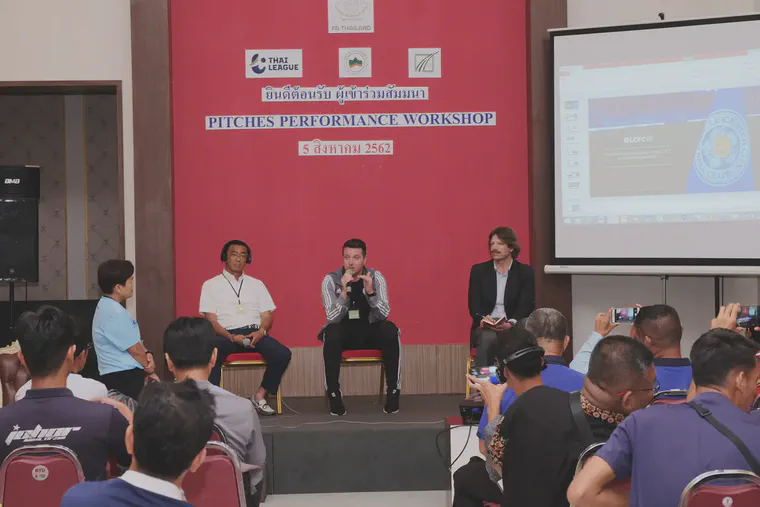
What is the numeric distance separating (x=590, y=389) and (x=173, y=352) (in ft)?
4.41

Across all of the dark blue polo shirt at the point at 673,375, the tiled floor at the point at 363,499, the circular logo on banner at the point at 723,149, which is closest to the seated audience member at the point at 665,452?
the dark blue polo shirt at the point at 673,375

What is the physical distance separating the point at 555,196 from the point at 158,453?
474 centimetres

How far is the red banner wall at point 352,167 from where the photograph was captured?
6301 mm

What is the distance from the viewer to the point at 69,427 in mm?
2367

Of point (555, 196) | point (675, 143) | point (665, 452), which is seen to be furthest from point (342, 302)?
point (665, 452)

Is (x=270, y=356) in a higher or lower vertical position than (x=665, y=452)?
lower

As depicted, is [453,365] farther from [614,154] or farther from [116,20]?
[116,20]

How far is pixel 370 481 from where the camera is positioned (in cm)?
487

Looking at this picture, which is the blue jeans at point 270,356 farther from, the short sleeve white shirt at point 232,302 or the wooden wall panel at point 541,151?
the wooden wall panel at point 541,151

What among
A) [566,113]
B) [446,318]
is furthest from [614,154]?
[446,318]

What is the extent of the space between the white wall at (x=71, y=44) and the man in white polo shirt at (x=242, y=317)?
113 centimetres

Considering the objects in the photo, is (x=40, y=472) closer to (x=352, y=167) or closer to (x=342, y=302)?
(x=342, y=302)

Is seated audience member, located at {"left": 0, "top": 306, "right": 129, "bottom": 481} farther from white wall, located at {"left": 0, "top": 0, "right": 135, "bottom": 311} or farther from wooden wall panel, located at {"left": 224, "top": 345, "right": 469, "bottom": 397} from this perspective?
white wall, located at {"left": 0, "top": 0, "right": 135, "bottom": 311}

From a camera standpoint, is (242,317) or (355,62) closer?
(242,317)
